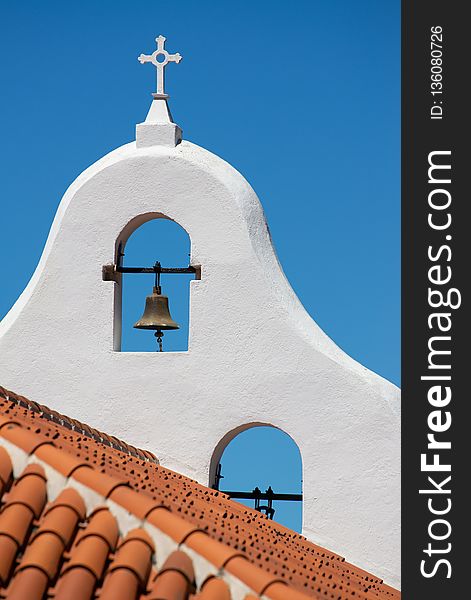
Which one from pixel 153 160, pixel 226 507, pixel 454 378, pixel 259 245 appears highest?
pixel 153 160

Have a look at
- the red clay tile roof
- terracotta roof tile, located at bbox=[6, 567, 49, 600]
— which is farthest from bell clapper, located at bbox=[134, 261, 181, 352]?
terracotta roof tile, located at bbox=[6, 567, 49, 600]

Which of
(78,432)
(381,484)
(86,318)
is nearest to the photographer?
(78,432)

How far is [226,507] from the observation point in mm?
10148

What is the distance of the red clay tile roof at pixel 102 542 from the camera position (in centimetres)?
596

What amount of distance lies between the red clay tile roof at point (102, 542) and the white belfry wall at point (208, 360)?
3.69 meters

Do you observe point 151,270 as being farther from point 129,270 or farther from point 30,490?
point 30,490

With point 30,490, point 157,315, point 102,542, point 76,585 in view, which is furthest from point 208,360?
point 76,585

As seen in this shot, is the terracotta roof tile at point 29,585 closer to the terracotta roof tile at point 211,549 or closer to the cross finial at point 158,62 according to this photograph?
the terracotta roof tile at point 211,549

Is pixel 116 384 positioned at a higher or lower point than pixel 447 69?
lower

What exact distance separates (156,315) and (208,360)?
0.89 m

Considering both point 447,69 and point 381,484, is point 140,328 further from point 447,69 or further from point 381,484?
point 447,69

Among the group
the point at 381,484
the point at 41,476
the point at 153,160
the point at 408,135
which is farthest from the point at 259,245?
the point at 41,476

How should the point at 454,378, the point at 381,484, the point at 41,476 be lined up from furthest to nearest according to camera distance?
the point at 381,484 < the point at 454,378 < the point at 41,476

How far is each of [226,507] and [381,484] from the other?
72.7 inches
